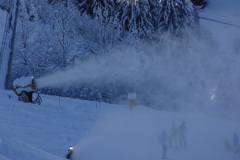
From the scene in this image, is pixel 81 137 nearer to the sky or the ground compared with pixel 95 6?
nearer to the ground

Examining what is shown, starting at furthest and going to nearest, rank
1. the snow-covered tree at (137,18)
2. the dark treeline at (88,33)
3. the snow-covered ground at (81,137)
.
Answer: the snow-covered tree at (137,18)
the dark treeline at (88,33)
the snow-covered ground at (81,137)

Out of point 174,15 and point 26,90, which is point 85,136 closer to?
point 26,90

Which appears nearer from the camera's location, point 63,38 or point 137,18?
point 63,38

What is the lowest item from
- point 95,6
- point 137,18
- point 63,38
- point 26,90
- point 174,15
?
point 26,90

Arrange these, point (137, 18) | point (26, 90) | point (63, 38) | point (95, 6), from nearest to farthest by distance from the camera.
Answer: point (26, 90) → point (63, 38) → point (137, 18) → point (95, 6)

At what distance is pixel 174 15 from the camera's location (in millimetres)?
33281

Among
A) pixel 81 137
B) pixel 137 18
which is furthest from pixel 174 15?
pixel 81 137

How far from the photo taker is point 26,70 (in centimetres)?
2402

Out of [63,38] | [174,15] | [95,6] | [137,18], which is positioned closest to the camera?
[63,38]

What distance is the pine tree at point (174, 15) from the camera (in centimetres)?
3319

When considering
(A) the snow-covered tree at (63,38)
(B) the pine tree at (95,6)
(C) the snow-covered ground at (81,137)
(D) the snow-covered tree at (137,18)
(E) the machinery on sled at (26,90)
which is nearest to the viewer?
(C) the snow-covered ground at (81,137)

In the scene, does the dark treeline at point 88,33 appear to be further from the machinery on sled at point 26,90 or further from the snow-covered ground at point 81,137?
the snow-covered ground at point 81,137

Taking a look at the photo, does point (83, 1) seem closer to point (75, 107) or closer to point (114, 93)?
point (114, 93)

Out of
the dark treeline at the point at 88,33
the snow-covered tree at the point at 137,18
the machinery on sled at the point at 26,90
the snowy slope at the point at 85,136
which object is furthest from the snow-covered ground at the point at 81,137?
the snow-covered tree at the point at 137,18
